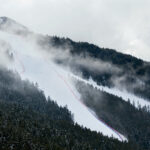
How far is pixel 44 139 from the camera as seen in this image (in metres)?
75.9

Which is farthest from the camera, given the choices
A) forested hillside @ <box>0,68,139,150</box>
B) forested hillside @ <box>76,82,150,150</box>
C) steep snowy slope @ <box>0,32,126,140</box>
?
forested hillside @ <box>76,82,150,150</box>

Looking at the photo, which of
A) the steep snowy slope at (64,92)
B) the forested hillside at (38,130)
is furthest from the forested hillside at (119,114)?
the forested hillside at (38,130)

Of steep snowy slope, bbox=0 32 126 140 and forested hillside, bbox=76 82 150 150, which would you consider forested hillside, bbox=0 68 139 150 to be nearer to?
steep snowy slope, bbox=0 32 126 140

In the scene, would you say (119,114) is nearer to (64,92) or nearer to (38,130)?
(64,92)

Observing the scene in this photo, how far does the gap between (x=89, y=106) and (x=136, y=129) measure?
25.4 meters

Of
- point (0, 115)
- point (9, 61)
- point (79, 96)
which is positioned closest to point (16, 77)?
point (79, 96)

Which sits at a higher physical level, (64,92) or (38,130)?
(38,130)

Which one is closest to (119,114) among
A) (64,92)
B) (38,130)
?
(64,92)

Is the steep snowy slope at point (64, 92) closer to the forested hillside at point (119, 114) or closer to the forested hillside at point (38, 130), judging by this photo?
the forested hillside at point (119, 114)

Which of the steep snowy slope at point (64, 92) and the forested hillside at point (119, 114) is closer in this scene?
the steep snowy slope at point (64, 92)

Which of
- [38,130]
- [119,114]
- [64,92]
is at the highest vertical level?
[38,130]

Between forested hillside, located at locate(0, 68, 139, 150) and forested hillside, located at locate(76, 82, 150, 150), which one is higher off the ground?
forested hillside, located at locate(0, 68, 139, 150)

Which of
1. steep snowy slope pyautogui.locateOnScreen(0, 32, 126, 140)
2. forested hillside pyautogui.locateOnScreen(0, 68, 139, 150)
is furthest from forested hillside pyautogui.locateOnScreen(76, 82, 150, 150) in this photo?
forested hillside pyautogui.locateOnScreen(0, 68, 139, 150)

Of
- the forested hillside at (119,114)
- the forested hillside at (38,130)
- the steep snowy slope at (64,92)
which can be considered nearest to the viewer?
the forested hillside at (38,130)
